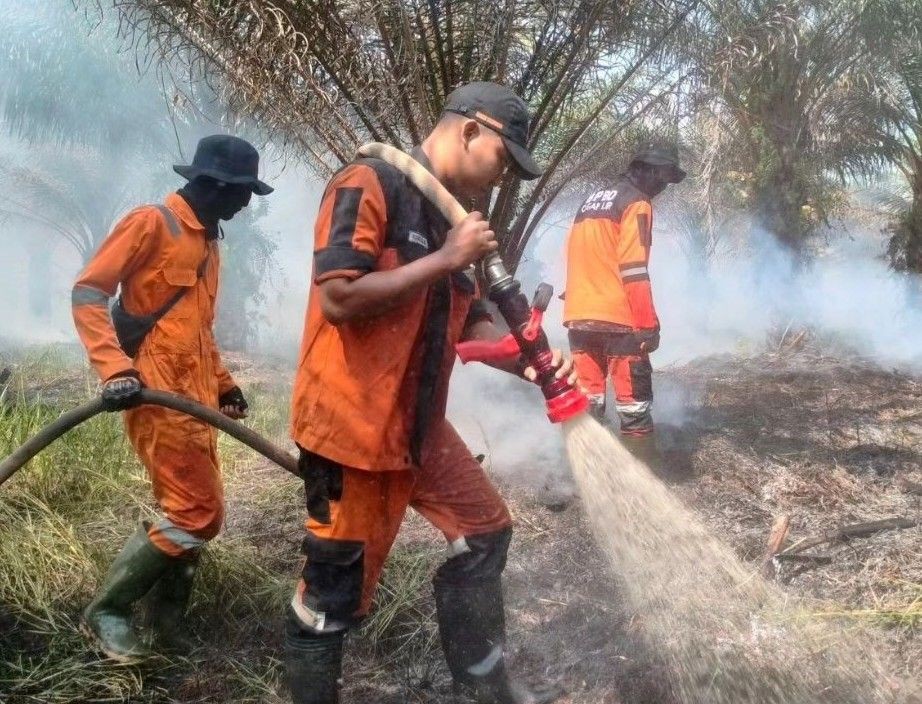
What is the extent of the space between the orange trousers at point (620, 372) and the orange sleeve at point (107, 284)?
101 inches

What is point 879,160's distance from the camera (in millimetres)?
9953

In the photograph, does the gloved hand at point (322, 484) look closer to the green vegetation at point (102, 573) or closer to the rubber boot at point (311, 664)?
the rubber boot at point (311, 664)

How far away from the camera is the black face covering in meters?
2.70

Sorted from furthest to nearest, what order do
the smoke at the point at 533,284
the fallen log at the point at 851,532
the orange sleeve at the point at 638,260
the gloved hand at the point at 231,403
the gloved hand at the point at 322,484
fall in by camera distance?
the smoke at the point at 533,284 → the orange sleeve at the point at 638,260 → the fallen log at the point at 851,532 → the gloved hand at the point at 231,403 → the gloved hand at the point at 322,484

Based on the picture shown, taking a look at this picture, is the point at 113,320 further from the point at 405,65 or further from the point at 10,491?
the point at 405,65

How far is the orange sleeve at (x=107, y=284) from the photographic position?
235 centimetres

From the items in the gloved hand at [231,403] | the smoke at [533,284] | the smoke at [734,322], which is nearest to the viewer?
the gloved hand at [231,403]

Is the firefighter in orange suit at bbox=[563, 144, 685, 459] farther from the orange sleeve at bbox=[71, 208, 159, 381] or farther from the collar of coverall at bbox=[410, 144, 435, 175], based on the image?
the orange sleeve at bbox=[71, 208, 159, 381]

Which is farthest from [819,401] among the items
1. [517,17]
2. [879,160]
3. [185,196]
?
[185,196]

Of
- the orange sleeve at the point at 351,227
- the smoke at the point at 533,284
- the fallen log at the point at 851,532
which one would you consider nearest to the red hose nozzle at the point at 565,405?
the orange sleeve at the point at 351,227

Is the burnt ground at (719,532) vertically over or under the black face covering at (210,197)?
under

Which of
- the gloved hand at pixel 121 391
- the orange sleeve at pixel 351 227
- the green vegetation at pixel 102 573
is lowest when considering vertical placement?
the green vegetation at pixel 102 573

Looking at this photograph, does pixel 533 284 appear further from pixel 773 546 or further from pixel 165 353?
pixel 165 353

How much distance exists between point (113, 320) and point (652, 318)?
9.44 ft
